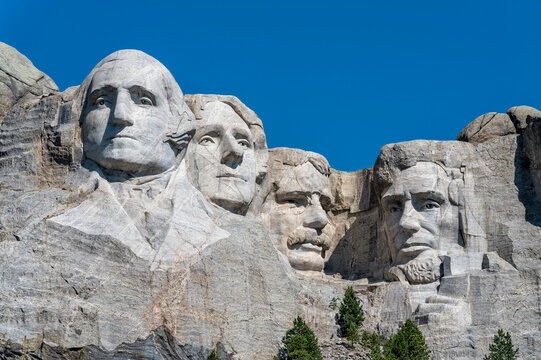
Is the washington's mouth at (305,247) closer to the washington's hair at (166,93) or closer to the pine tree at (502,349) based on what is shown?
the washington's hair at (166,93)

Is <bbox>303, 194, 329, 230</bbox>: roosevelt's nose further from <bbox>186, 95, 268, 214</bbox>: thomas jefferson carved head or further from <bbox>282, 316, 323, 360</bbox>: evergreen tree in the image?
<bbox>282, 316, 323, 360</bbox>: evergreen tree

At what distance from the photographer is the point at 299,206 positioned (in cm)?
3119

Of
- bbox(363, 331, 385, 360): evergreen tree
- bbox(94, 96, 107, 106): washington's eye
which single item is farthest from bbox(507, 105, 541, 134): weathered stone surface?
bbox(94, 96, 107, 106): washington's eye

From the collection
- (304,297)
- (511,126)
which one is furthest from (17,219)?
(511,126)

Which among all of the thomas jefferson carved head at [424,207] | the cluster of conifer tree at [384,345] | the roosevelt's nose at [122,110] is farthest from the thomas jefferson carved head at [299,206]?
the roosevelt's nose at [122,110]

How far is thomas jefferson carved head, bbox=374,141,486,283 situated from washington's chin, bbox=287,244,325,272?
129cm

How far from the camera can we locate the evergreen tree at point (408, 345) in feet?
86.8

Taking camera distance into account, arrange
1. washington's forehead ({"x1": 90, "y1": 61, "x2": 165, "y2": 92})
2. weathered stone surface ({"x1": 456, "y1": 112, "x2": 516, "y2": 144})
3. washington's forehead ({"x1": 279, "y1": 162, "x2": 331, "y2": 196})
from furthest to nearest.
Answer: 1. weathered stone surface ({"x1": 456, "y1": 112, "x2": 516, "y2": 144})
2. washington's forehead ({"x1": 279, "y1": 162, "x2": 331, "y2": 196})
3. washington's forehead ({"x1": 90, "y1": 61, "x2": 165, "y2": 92})

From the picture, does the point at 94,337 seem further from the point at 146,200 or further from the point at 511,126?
the point at 511,126

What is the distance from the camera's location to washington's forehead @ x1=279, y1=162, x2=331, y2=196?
31.2 metres

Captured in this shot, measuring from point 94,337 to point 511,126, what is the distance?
34.5 ft

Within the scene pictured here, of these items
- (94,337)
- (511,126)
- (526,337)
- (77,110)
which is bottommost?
(94,337)

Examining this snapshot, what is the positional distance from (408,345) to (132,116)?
607 cm

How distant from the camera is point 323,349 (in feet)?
89.5
